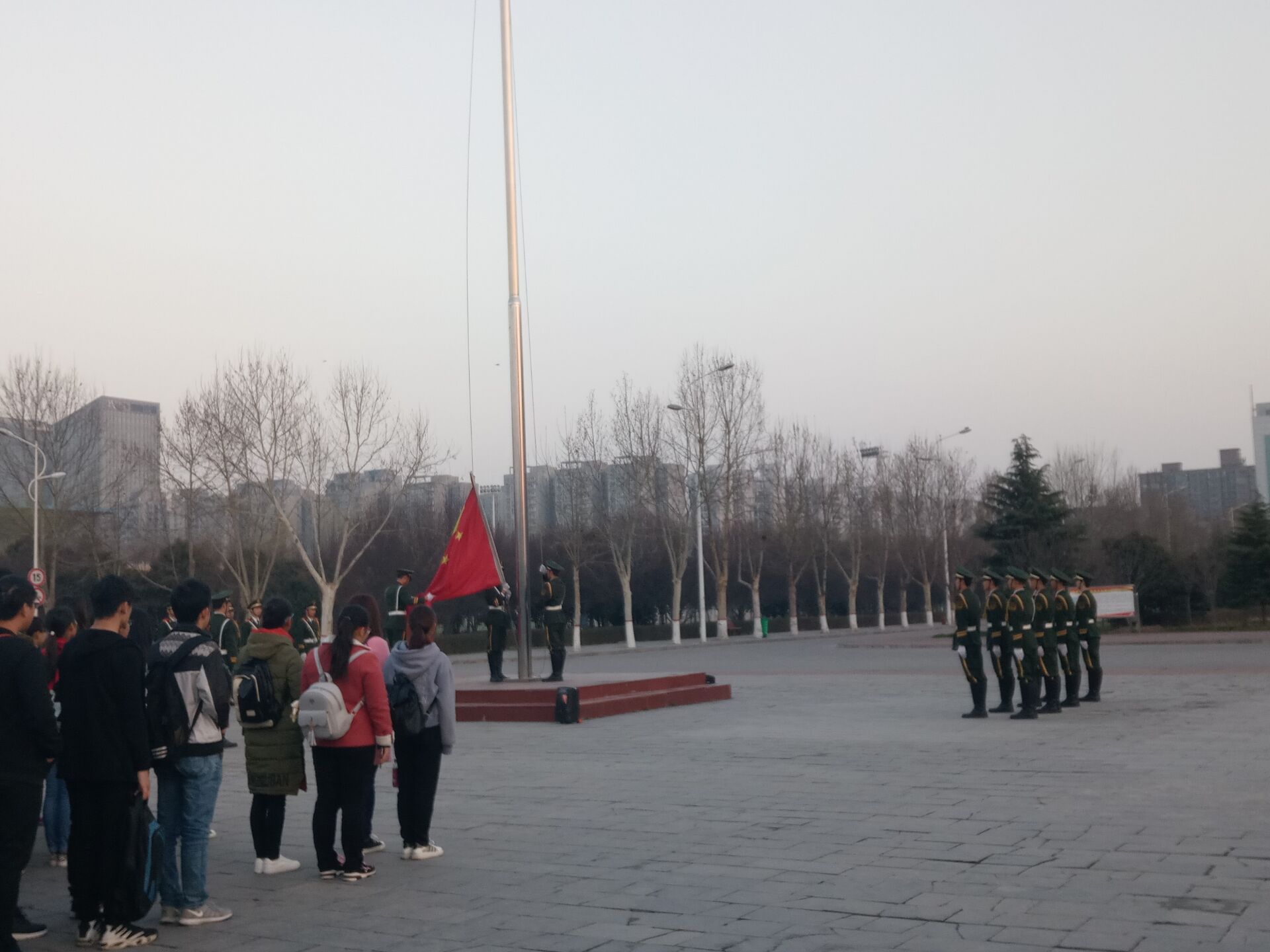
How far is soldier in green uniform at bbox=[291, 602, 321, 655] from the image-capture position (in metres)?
20.1

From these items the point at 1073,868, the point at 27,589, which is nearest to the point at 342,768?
the point at 27,589

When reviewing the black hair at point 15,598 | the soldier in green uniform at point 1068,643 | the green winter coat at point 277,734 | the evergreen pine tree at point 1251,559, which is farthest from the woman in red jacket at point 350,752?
the evergreen pine tree at point 1251,559

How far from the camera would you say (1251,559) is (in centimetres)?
4075

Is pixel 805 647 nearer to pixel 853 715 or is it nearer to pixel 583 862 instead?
pixel 853 715

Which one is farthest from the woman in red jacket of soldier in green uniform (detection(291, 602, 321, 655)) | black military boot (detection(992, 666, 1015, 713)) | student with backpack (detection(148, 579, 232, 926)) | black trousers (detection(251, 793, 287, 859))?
soldier in green uniform (detection(291, 602, 321, 655))

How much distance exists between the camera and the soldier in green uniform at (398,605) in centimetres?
1761

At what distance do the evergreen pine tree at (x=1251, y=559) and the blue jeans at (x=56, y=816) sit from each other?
131 feet

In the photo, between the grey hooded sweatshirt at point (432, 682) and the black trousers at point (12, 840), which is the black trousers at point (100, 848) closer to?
the black trousers at point (12, 840)


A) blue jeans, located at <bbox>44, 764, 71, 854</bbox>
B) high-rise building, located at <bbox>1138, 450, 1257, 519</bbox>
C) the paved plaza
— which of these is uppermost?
high-rise building, located at <bbox>1138, 450, 1257, 519</bbox>

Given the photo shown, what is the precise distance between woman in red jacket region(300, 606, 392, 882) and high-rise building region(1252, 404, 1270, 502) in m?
183

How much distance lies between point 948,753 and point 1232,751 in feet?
8.87

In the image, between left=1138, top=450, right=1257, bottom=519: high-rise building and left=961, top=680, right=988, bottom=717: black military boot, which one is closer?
left=961, top=680, right=988, bottom=717: black military boot

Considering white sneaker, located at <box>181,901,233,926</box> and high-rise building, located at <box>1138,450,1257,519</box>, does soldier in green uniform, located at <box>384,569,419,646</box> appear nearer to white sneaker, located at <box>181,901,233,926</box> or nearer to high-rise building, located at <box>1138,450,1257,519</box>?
white sneaker, located at <box>181,901,233,926</box>

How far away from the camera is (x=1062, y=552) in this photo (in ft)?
143
